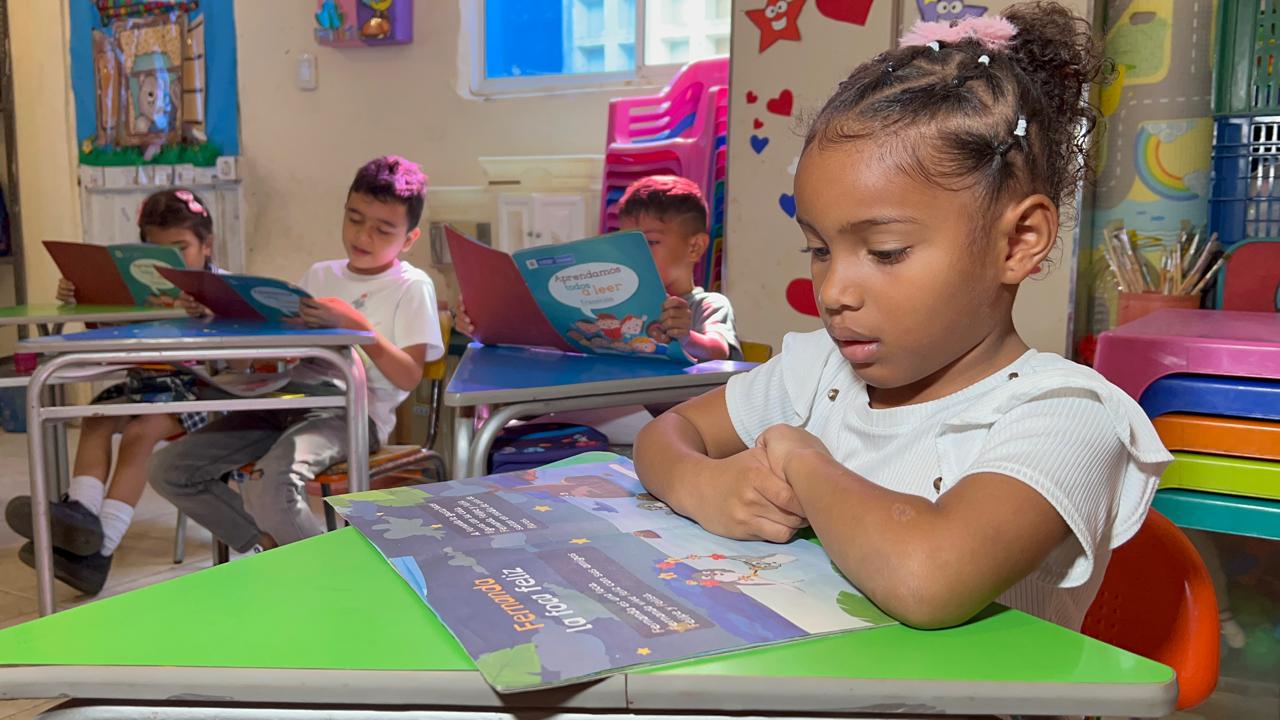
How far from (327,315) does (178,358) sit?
1.06ft

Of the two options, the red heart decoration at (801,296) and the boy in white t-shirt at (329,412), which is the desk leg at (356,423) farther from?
the red heart decoration at (801,296)

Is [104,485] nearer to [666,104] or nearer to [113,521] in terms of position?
[113,521]

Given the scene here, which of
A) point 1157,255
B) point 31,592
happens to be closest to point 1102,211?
point 1157,255

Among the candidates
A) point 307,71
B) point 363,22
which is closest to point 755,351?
point 363,22

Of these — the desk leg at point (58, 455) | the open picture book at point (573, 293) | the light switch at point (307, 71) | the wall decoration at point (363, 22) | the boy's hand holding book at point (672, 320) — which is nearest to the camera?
the open picture book at point (573, 293)

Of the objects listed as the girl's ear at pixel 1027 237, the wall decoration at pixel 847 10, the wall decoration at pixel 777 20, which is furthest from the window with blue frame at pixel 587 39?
the girl's ear at pixel 1027 237

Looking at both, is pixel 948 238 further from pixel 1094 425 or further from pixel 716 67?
pixel 716 67

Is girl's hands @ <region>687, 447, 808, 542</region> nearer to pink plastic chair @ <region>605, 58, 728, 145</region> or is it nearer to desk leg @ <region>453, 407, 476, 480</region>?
desk leg @ <region>453, 407, 476, 480</region>

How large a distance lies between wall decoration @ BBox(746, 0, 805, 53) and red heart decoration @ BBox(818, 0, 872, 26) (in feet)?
0.20

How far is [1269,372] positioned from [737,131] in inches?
58.5

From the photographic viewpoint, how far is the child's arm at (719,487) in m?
0.72

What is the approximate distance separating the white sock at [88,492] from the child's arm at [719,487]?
1983 millimetres

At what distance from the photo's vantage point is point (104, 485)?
2.50 metres

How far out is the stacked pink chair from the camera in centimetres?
284
